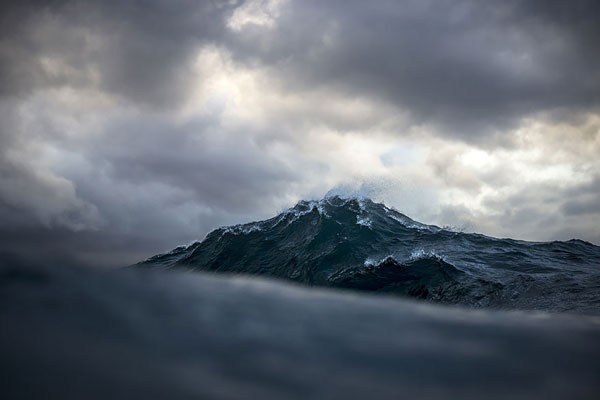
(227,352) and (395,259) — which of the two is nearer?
(227,352)

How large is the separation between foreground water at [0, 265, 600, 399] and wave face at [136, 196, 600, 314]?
5.61m

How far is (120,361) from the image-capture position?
2.88 metres

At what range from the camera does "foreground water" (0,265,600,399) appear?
2691mm

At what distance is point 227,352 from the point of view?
135 inches

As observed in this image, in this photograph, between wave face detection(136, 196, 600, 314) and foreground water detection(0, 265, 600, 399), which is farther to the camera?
wave face detection(136, 196, 600, 314)

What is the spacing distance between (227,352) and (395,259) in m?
11.9

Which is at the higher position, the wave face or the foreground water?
the wave face

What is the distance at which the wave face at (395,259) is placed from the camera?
1079 centimetres

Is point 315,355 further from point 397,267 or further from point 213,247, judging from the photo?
point 213,247

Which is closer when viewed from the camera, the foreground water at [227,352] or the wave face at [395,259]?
the foreground water at [227,352]

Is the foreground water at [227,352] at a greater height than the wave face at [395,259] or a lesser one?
lesser

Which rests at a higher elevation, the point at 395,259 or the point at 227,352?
the point at 395,259

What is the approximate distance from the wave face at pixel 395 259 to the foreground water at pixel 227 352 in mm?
5611

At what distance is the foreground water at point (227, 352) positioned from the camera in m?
2.69
